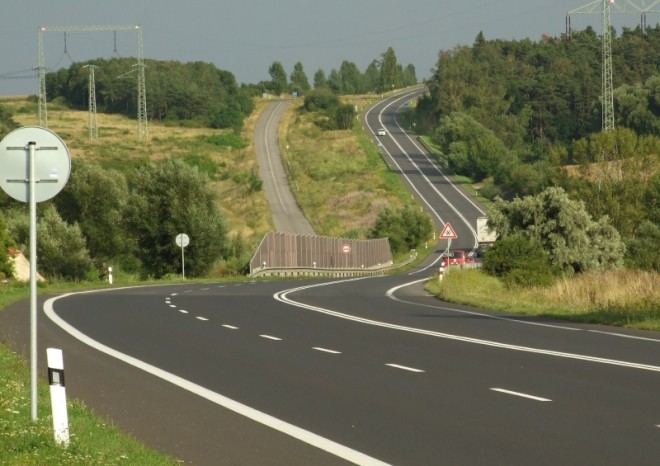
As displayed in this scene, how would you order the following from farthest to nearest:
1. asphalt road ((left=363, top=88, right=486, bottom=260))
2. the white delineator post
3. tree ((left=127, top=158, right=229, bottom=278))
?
asphalt road ((left=363, top=88, right=486, bottom=260)) < tree ((left=127, top=158, right=229, bottom=278)) < the white delineator post

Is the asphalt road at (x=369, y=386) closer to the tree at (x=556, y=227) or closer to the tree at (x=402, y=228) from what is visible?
the tree at (x=556, y=227)

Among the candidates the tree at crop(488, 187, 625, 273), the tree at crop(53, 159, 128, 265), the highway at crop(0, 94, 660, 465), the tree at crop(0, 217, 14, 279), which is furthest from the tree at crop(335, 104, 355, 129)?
the highway at crop(0, 94, 660, 465)

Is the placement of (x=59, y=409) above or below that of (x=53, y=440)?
above

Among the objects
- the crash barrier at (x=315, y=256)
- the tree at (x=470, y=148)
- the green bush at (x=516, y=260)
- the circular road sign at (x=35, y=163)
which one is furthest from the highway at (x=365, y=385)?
the tree at (x=470, y=148)

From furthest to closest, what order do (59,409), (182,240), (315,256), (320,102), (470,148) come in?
(320,102)
(470,148)
(315,256)
(182,240)
(59,409)

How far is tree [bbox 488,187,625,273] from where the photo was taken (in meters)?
55.8

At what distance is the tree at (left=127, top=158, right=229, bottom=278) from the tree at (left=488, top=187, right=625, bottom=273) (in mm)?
18134

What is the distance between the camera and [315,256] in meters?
76.0

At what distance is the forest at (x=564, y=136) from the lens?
8625cm

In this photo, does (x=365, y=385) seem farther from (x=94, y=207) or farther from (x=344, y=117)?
(x=344, y=117)

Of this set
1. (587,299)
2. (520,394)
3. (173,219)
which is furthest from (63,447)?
(173,219)

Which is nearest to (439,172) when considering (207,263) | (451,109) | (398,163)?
(398,163)

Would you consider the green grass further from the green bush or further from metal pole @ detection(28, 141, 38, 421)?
the green bush

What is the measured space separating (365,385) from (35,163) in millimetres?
5337
